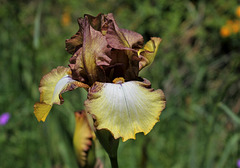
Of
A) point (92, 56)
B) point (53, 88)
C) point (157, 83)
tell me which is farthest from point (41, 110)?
point (157, 83)

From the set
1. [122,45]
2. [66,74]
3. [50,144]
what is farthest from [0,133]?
[122,45]

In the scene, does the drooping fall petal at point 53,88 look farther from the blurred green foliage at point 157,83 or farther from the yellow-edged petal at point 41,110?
the blurred green foliage at point 157,83

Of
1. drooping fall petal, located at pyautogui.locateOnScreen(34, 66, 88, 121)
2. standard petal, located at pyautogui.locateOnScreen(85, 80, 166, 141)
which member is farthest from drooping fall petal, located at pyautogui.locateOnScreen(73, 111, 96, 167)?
standard petal, located at pyautogui.locateOnScreen(85, 80, 166, 141)

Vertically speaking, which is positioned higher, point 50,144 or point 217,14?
point 217,14

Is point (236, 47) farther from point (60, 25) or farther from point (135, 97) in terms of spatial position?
point (135, 97)

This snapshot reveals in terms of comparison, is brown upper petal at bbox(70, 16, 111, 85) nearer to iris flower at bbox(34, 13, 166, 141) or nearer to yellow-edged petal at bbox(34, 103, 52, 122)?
iris flower at bbox(34, 13, 166, 141)

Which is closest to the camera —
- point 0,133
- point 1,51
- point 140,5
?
point 0,133

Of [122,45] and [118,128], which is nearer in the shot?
[118,128]
